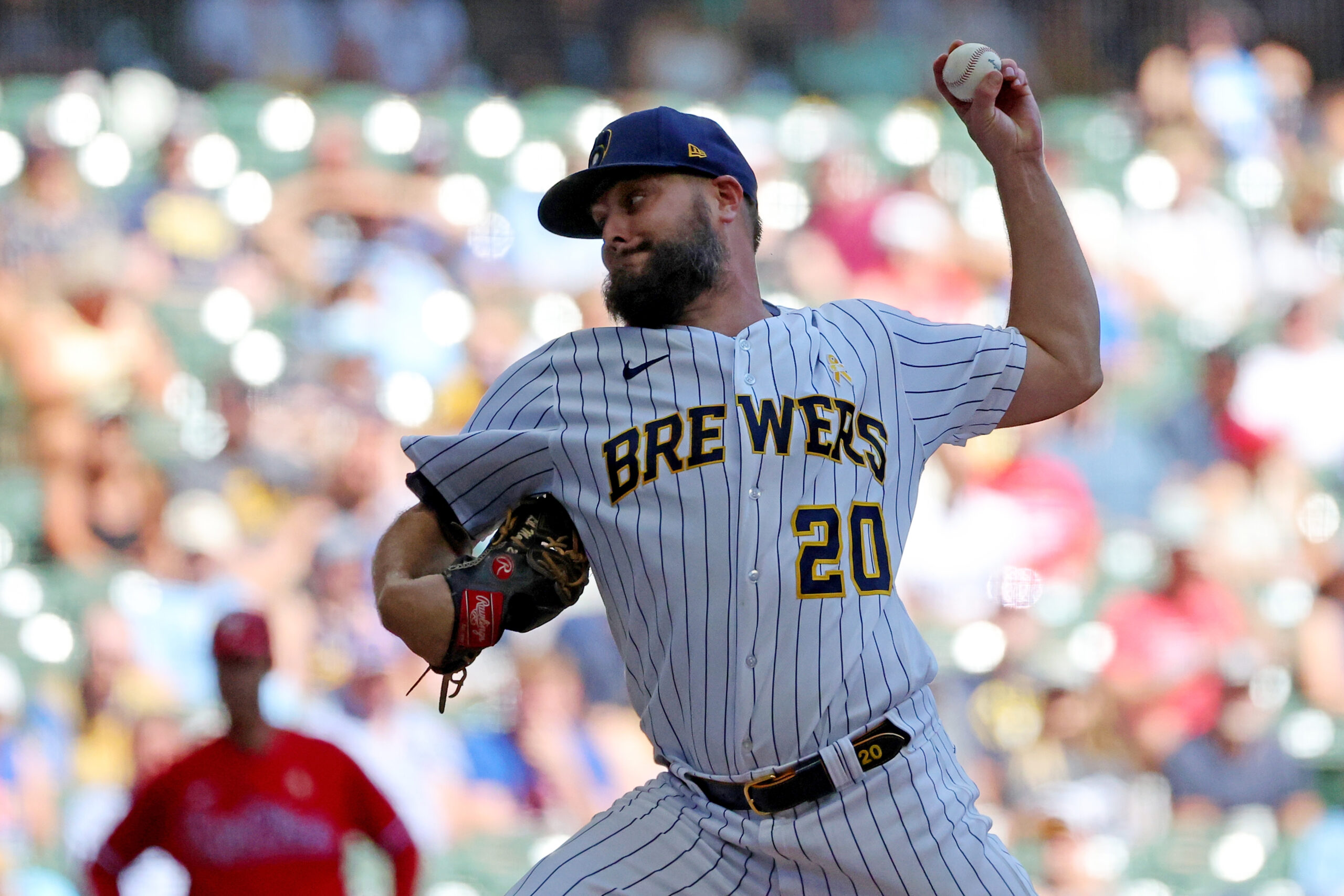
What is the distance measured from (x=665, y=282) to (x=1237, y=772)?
366cm

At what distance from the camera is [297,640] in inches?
177

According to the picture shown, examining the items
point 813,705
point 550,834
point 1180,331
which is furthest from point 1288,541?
point 813,705

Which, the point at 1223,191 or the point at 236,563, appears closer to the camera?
the point at 236,563

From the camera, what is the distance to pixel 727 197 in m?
2.11

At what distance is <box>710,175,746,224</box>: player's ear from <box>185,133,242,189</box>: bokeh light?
3352 mm

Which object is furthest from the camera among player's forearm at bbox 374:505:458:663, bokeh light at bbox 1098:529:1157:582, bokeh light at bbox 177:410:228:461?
bokeh light at bbox 1098:529:1157:582

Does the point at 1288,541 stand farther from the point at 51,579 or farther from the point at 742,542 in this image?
the point at 51,579

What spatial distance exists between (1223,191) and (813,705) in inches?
172

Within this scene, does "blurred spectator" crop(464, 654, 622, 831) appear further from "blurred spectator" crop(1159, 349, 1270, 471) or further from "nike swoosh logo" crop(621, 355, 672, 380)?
"nike swoosh logo" crop(621, 355, 672, 380)

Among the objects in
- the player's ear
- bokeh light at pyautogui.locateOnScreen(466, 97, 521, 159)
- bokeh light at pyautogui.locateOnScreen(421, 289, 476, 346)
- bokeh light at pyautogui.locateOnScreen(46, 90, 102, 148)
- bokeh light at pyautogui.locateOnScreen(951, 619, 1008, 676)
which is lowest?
bokeh light at pyautogui.locateOnScreen(951, 619, 1008, 676)


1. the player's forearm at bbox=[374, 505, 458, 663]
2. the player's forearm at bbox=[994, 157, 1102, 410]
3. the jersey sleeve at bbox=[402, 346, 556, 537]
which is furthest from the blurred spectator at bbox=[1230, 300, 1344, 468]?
the player's forearm at bbox=[374, 505, 458, 663]

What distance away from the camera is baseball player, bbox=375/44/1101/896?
174cm

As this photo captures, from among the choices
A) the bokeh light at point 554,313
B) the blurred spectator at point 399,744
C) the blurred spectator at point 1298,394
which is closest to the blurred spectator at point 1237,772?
the blurred spectator at point 1298,394

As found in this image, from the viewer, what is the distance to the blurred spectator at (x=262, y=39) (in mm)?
5020
